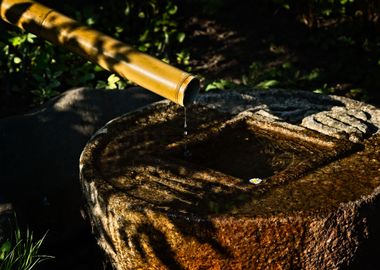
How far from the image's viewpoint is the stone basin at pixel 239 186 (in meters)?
3.14

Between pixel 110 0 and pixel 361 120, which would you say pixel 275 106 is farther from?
pixel 110 0

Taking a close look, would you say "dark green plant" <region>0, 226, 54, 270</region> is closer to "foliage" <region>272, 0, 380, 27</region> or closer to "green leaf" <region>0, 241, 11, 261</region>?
"green leaf" <region>0, 241, 11, 261</region>

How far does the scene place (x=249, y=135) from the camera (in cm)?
409

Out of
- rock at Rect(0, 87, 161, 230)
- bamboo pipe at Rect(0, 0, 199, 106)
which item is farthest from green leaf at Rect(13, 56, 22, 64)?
bamboo pipe at Rect(0, 0, 199, 106)

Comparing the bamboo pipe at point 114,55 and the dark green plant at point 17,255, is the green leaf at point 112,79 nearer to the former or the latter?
the dark green plant at point 17,255

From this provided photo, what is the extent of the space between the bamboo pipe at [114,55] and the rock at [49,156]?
140cm

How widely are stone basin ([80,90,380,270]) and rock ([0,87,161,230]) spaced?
21.2 inches

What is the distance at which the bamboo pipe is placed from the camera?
2912 mm

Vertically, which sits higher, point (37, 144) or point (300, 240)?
point (300, 240)

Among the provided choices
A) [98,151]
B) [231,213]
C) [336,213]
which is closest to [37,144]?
[98,151]

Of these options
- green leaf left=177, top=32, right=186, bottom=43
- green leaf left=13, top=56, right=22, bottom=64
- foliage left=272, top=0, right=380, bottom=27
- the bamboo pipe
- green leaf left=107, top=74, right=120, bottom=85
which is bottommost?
green leaf left=13, top=56, right=22, bottom=64

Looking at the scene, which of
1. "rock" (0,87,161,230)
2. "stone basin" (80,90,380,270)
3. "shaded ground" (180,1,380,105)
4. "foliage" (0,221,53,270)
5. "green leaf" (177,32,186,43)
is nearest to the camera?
"stone basin" (80,90,380,270)

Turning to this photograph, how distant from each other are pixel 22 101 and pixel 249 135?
2.51m

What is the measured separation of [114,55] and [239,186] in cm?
91
